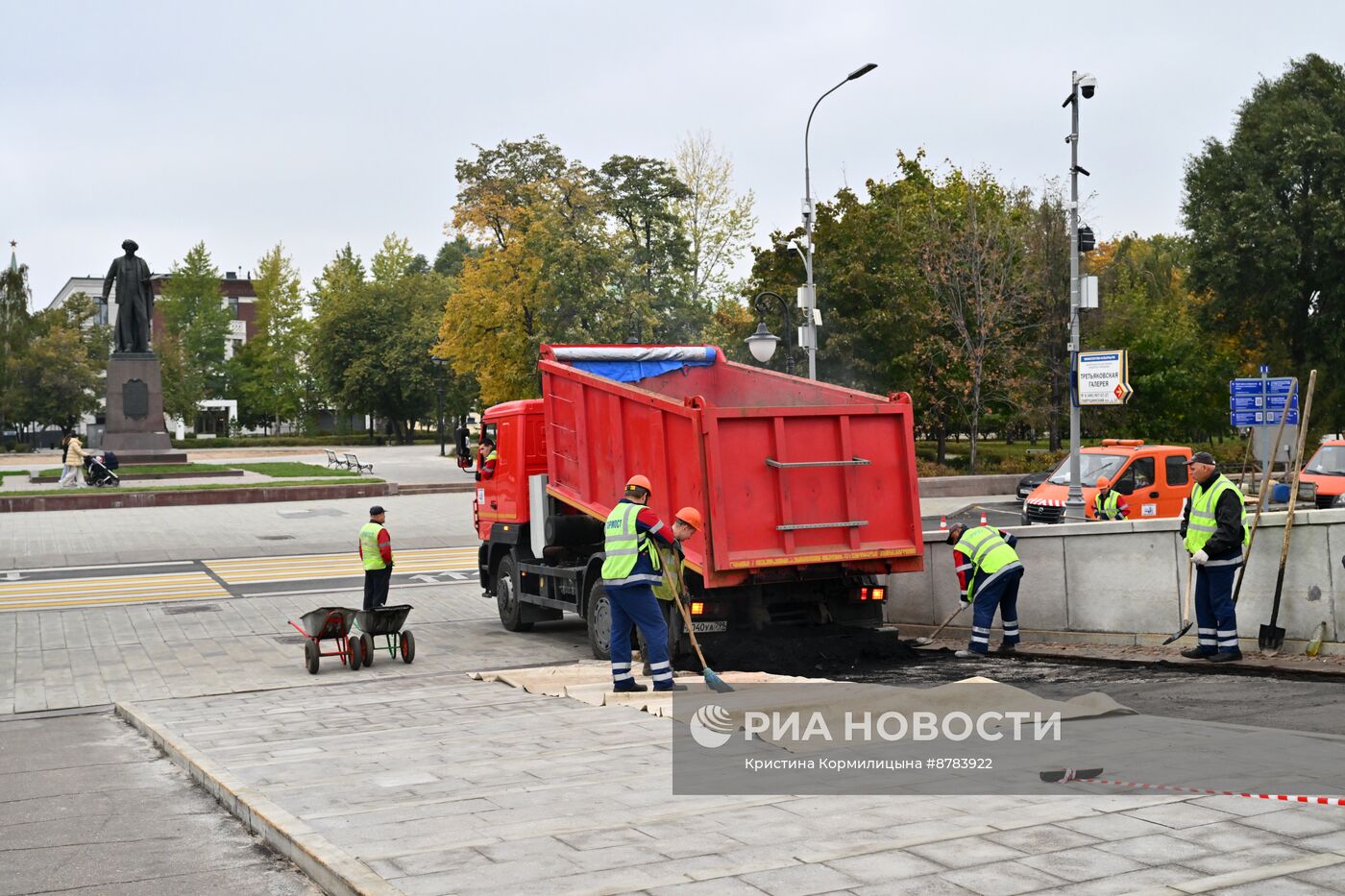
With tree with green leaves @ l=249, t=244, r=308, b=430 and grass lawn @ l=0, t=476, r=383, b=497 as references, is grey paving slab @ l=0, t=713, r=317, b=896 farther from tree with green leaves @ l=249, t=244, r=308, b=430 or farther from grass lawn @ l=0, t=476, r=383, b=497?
tree with green leaves @ l=249, t=244, r=308, b=430

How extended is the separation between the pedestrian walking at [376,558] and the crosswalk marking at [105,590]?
5.26 metres

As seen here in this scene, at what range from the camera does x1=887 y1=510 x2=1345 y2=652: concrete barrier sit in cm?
1096

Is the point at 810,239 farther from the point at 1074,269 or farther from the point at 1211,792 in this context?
the point at 1211,792

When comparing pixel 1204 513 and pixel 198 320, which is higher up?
pixel 198 320

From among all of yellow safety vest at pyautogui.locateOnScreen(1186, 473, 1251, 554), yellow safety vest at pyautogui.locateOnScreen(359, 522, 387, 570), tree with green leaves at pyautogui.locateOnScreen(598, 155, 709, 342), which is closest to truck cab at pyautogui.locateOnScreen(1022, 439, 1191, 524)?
yellow safety vest at pyautogui.locateOnScreen(1186, 473, 1251, 554)

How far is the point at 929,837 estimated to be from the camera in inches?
214

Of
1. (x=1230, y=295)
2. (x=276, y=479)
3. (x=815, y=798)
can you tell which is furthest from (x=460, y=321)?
(x=815, y=798)

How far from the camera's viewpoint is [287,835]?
6039 mm

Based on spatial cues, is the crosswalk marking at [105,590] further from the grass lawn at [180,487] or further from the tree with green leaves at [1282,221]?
the tree with green leaves at [1282,221]

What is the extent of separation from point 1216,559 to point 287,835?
26.4 feet

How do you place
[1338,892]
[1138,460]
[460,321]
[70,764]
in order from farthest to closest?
[460,321] → [1138,460] → [70,764] → [1338,892]

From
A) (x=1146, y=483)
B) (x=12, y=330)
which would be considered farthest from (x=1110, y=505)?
(x=12, y=330)

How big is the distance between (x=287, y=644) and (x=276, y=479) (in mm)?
26221

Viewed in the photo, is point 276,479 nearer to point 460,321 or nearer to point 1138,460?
point 460,321
